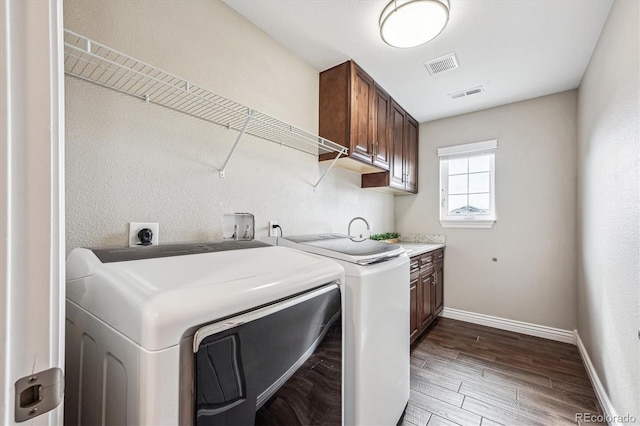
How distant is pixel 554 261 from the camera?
275cm

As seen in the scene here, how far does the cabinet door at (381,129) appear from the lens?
2469 mm

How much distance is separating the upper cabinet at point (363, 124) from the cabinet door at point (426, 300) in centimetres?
102

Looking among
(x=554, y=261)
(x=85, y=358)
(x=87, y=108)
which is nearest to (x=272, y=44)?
(x=87, y=108)

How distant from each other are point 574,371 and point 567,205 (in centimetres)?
152

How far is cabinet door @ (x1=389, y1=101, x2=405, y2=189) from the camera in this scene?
2.81 metres

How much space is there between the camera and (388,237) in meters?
3.34

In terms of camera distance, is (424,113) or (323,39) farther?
(424,113)

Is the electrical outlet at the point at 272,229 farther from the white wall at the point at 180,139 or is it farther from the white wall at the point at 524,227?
the white wall at the point at 524,227

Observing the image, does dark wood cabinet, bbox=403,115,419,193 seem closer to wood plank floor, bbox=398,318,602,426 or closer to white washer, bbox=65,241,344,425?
wood plank floor, bbox=398,318,602,426

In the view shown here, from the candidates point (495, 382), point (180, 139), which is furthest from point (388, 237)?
point (180, 139)

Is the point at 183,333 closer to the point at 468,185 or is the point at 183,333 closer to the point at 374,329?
the point at 374,329

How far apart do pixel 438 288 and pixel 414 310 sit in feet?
2.92

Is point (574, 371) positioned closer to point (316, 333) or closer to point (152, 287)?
point (316, 333)

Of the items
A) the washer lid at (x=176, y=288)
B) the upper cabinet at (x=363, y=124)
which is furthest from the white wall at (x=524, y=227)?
the washer lid at (x=176, y=288)
